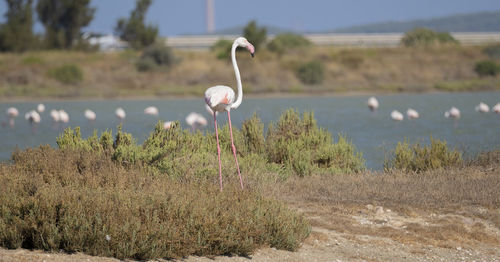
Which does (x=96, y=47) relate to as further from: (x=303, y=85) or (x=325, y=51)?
(x=303, y=85)

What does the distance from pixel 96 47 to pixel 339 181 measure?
55.8 meters

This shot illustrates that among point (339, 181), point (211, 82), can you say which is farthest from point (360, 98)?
point (339, 181)

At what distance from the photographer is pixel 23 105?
140ft

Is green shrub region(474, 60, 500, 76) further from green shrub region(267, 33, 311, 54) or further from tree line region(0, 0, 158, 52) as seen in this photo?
tree line region(0, 0, 158, 52)

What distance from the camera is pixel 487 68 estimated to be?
51.8 m

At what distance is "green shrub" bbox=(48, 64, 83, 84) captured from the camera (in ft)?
160

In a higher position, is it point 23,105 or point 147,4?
point 147,4

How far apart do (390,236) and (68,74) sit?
4171 centimetres

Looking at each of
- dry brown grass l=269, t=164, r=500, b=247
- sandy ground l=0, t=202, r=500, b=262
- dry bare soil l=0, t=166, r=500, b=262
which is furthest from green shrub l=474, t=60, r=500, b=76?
sandy ground l=0, t=202, r=500, b=262

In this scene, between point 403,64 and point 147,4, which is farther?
point 147,4

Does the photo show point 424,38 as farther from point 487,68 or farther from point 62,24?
point 62,24

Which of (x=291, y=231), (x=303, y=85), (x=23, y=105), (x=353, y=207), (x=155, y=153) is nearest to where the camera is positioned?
(x=291, y=231)

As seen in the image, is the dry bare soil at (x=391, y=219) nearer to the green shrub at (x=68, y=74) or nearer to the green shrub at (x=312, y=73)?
the green shrub at (x=312, y=73)

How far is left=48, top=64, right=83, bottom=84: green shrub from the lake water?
4.38 m
